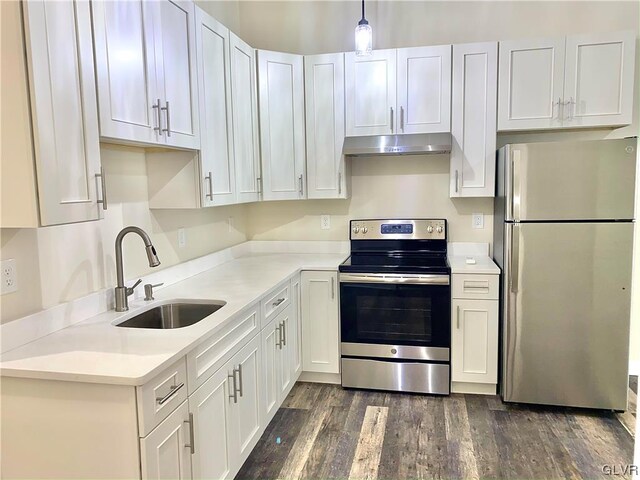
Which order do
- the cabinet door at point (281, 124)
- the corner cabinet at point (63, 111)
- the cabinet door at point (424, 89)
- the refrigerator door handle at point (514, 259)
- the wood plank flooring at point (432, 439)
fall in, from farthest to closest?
the cabinet door at point (281, 124)
the cabinet door at point (424, 89)
the refrigerator door handle at point (514, 259)
the wood plank flooring at point (432, 439)
the corner cabinet at point (63, 111)

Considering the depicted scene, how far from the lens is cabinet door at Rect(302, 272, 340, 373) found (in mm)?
3230

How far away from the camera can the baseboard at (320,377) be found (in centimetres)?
336

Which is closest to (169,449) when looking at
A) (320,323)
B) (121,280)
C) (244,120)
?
(121,280)

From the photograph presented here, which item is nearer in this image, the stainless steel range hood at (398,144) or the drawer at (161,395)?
the drawer at (161,395)

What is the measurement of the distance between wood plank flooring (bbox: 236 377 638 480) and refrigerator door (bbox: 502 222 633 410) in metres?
0.19

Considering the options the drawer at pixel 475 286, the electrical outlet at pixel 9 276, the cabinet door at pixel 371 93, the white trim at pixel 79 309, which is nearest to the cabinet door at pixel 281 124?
the cabinet door at pixel 371 93

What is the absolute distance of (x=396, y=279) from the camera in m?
3.06

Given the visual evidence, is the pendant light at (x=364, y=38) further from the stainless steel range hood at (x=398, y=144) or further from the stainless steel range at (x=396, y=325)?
the stainless steel range at (x=396, y=325)

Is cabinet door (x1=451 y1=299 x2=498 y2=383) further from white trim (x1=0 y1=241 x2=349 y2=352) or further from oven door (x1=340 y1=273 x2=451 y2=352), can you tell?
white trim (x1=0 y1=241 x2=349 y2=352)

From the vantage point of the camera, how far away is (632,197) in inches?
107

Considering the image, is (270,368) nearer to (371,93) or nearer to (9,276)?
(9,276)

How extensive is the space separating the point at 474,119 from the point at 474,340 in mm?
1487

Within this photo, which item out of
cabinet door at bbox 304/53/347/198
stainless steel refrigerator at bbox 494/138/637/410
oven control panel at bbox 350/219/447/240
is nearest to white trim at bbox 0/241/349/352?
cabinet door at bbox 304/53/347/198

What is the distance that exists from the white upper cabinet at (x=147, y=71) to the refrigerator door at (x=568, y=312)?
204 cm
